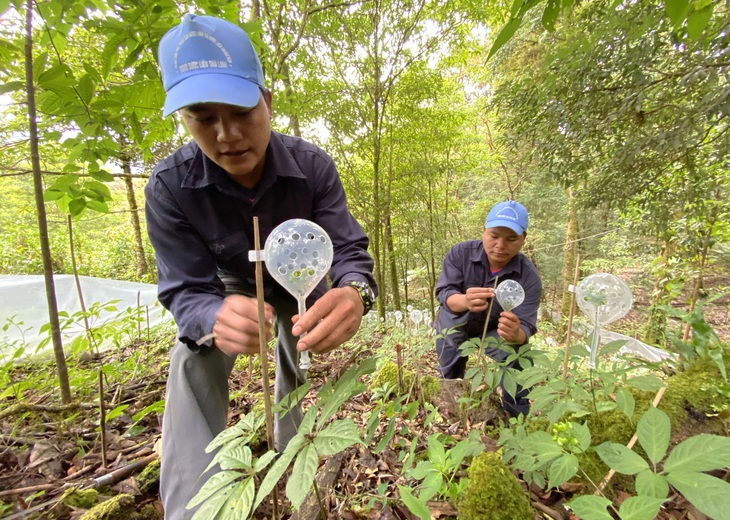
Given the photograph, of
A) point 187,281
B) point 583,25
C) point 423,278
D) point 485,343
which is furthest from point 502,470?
point 423,278

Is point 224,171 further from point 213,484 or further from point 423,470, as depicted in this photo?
point 423,470

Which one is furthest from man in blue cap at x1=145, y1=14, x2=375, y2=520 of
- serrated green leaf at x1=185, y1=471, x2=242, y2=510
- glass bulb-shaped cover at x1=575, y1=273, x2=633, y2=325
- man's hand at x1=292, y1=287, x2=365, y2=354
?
glass bulb-shaped cover at x1=575, y1=273, x2=633, y2=325

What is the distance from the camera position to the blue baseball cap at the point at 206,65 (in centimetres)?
117

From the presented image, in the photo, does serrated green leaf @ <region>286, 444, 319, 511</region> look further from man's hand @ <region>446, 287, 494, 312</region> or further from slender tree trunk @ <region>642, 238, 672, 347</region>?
slender tree trunk @ <region>642, 238, 672, 347</region>

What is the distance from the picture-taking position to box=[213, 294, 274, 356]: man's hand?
39.4 inches

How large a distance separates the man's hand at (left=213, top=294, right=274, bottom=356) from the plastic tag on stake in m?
0.13

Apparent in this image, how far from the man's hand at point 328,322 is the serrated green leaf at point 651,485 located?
79 centimetres

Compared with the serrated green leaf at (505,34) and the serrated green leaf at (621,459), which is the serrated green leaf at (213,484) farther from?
the serrated green leaf at (505,34)

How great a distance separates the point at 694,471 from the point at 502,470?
0.58m

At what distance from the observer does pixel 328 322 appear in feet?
3.28

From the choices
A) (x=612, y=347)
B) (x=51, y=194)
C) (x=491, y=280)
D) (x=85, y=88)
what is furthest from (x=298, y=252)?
(x=491, y=280)

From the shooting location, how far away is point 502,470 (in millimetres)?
1097

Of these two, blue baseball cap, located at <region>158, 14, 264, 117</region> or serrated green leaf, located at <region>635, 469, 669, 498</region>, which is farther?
blue baseball cap, located at <region>158, 14, 264, 117</region>

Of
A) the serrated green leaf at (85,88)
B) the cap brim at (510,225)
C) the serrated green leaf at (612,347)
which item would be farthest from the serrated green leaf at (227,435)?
the cap brim at (510,225)
